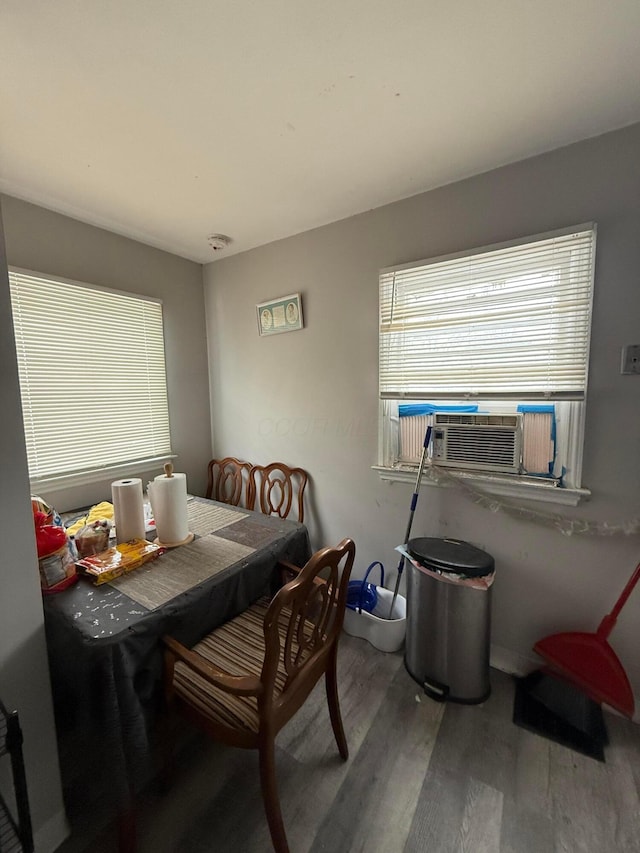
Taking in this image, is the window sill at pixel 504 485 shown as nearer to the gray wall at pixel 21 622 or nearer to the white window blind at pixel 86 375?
the gray wall at pixel 21 622

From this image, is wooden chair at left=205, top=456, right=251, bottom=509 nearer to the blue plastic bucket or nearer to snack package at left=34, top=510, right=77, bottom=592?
the blue plastic bucket

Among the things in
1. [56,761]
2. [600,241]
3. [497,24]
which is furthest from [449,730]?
[497,24]

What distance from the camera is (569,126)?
1.30 m

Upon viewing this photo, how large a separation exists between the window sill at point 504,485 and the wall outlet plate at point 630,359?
20.9 inches

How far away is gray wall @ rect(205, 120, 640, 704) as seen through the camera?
1365 mm

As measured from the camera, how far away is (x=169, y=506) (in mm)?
1382

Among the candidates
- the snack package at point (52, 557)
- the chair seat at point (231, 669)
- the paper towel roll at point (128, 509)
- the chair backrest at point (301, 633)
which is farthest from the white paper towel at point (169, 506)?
the chair backrest at point (301, 633)

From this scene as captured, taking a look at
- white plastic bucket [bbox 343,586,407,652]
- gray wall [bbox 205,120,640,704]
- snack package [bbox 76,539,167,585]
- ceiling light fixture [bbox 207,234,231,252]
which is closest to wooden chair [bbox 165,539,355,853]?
snack package [bbox 76,539,167,585]

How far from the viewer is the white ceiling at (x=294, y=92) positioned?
3.00 feet

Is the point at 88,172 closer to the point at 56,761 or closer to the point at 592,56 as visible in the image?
the point at 592,56

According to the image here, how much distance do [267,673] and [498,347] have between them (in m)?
1.61

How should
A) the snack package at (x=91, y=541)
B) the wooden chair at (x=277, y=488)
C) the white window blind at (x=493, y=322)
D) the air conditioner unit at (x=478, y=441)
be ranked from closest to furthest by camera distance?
the snack package at (x=91, y=541), the white window blind at (x=493, y=322), the air conditioner unit at (x=478, y=441), the wooden chair at (x=277, y=488)

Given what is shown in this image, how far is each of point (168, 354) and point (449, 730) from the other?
8.70ft

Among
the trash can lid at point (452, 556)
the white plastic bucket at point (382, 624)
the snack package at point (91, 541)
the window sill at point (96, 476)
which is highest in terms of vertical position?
the window sill at point (96, 476)
